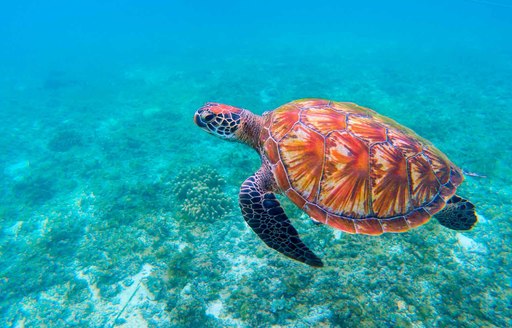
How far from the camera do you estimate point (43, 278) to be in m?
4.45

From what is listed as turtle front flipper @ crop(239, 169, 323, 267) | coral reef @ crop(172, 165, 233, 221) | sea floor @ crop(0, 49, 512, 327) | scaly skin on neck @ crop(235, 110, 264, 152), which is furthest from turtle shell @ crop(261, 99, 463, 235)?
coral reef @ crop(172, 165, 233, 221)

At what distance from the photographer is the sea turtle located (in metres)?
2.73

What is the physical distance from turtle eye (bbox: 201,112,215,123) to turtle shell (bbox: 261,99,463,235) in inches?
46.3

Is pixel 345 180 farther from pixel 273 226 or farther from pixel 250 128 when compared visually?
pixel 250 128

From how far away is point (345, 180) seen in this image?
9.10ft

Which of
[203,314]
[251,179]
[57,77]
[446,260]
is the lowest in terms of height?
[57,77]

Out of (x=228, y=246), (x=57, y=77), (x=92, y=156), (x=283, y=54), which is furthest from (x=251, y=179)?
(x=57, y=77)

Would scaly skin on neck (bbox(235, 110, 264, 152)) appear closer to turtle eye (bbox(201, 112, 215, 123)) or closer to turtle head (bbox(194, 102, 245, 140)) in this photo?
turtle head (bbox(194, 102, 245, 140))

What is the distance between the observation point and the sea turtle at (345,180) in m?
2.73

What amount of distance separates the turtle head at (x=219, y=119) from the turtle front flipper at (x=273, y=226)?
115 cm

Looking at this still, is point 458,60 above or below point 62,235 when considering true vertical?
above

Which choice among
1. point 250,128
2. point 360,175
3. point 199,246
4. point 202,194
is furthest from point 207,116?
point 199,246

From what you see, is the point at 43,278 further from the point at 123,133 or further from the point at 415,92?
the point at 415,92

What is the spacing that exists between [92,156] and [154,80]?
1061cm
